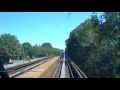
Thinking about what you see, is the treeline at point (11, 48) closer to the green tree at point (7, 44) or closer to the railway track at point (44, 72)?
the green tree at point (7, 44)

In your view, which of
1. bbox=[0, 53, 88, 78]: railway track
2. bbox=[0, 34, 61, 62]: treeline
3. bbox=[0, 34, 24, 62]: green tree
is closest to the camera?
bbox=[0, 34, 24, 62]: green tree

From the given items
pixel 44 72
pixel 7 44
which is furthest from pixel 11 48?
pixel 7 44

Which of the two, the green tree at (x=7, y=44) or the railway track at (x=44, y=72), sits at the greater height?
the green tree at (x=7, y=44)

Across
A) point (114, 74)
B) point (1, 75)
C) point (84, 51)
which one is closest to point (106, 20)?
point (114, 74)

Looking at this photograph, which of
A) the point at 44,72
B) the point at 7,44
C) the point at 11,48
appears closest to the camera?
the point at 7,44

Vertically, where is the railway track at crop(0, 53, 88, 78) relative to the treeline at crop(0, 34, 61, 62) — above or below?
below

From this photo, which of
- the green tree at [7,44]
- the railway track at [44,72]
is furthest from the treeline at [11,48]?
the railway track at [44,72]

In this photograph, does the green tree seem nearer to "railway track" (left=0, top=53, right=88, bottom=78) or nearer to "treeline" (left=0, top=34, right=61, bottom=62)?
"treeline" (left=0, top=34, right=61, bottom=62)

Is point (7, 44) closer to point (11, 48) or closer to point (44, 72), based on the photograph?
point (11, 48)

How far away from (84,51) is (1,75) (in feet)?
84.3

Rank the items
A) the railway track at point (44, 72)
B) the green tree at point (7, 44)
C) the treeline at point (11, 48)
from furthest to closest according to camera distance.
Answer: the railway track at point (44, 72) → the treeline at point (11, 48) → the green tree at point (7, 44)

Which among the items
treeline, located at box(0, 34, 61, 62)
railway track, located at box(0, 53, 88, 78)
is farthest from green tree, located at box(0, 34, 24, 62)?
railway track, located at box(0, 53, 88, 78)

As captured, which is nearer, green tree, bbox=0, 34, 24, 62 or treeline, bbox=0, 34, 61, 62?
green tree, bbox=0, 34, 24, 62
